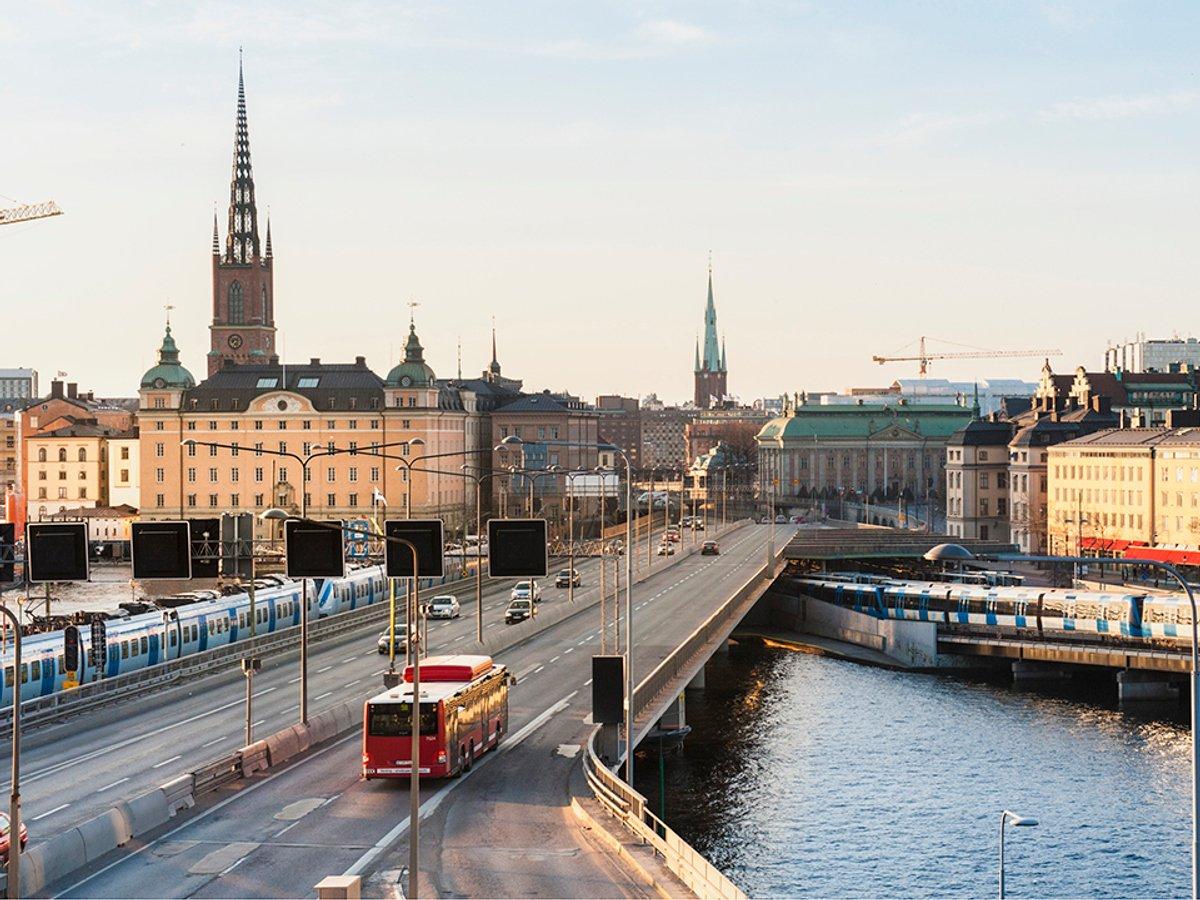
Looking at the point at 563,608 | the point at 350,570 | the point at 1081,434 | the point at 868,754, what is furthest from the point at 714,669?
the point at 1081,434

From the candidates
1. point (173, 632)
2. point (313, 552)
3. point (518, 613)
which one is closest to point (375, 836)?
point (313, 552)

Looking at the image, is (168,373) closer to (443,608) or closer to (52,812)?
(443,608)

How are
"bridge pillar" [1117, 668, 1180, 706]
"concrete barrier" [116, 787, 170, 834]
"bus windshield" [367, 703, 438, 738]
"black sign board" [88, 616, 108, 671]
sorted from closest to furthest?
"concrete barrier" [116, 787, 170, 834], "bus windshield" [367, 703, 438, 738], "black sign board" [88, 616, 108, 671], "bridge pillar" [1117, 668, 1180, 706]

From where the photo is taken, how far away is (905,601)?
11494 centimetres

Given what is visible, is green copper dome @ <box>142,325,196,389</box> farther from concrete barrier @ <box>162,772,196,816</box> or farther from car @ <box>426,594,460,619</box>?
concrete barrier @ <box>162,772,196,816</box>

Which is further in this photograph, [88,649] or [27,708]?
[88,649]

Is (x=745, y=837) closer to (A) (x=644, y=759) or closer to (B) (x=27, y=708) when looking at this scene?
(A) (x=644, y=759)

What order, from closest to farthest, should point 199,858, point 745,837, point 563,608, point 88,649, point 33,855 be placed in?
point 33,855
point 199,858
point 745,837
point 88,649
point 563,608

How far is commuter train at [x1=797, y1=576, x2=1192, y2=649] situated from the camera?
9519cm

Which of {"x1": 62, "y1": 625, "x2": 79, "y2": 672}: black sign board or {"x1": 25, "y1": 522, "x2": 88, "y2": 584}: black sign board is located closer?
{"x1": 25, "y1": 522, "x2": 88, "y2": 584}: black sign board

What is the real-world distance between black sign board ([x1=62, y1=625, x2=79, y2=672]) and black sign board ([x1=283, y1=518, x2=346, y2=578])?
23.8m

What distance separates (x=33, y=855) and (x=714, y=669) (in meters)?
71.5

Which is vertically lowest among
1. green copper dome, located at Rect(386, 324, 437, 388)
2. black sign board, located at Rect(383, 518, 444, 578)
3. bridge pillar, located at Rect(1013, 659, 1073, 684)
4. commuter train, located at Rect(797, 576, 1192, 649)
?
bridge pillar, located at Rect(1013, 659, 1073, 684)

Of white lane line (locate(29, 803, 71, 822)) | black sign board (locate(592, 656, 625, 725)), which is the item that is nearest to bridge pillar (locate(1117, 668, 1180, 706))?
black sign board (locate(592, 656, 625, 725))
